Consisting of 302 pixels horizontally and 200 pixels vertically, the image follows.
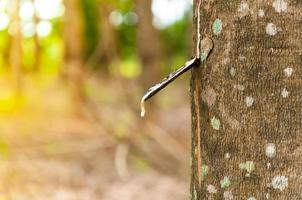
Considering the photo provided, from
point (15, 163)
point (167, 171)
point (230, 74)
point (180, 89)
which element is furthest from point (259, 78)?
point (180, 89)

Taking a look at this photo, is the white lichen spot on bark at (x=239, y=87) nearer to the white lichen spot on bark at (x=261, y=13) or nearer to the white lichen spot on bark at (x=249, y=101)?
the white lichen spot on bark at (x=249, y=101)

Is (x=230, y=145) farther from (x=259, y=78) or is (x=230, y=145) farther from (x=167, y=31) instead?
(x=167, y=31)

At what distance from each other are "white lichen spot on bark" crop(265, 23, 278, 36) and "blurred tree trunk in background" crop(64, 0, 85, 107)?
5334 millimetres

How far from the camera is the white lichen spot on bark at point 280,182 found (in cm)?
135

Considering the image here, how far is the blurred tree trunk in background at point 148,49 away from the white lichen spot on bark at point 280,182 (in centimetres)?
578

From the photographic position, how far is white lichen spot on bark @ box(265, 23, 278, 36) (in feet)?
4.39

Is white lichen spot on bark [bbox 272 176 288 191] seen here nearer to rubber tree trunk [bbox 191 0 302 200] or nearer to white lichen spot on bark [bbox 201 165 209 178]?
rubber tree trunk [bbox 191 0 302 200]

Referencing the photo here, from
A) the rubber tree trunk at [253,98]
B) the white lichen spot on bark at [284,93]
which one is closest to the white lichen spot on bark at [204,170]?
the rubber tree trunk at [253,98]

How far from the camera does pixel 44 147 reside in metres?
6.41

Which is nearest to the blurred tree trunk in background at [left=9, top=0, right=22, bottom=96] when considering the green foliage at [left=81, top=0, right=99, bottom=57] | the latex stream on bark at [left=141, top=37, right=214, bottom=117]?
the latex stream on bark at [left=141, top=37, right=214, bottom=117]

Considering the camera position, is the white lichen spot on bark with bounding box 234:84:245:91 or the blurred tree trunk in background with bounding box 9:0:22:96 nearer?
the white lichen spot on bark with bounding box 234:84:245:91

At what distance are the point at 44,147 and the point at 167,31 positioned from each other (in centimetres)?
943

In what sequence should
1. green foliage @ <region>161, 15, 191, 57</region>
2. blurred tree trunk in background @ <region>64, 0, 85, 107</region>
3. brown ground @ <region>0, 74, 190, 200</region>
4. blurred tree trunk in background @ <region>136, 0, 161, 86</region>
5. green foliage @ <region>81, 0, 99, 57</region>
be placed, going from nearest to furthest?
brown ground @ <region>0, 74, 190, 200</region>, blurred tree trunk in background @ <region>64, 0, 85, 107</region>, blurred tree trunk in background @ <region>136, 0, 161, 86</region>, green foliage @ <region>81, 0, 99, 57</region>, green foliage @ <region>161, 15, 191, 57</region>

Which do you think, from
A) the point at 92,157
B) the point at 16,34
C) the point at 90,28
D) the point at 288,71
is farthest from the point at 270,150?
the point at 90,28
